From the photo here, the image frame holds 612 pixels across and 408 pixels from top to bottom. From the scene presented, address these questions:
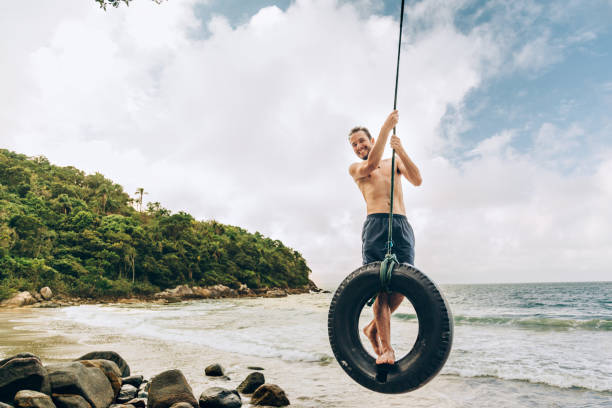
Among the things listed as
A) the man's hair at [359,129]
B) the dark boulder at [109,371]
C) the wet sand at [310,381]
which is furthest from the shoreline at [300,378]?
the man's hair at [359,129]

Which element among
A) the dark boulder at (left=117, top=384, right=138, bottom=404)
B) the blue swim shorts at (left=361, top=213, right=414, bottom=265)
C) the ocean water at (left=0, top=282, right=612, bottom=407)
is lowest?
the ocean water at (left=0, top=282, right=612, bottom=407)

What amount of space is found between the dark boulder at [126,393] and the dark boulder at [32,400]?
96 centimetres

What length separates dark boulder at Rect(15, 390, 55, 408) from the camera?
3.55 meters

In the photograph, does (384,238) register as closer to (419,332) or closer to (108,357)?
(419,332)

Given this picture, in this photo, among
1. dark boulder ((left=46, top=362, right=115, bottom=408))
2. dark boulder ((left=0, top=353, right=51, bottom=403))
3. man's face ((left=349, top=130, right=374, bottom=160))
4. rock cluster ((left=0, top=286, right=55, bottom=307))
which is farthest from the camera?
rock cluster ((left=0, top=286, right=55, bottom=307))

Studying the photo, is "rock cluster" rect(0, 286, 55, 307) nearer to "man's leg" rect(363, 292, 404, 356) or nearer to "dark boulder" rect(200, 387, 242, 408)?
"dark boulder" rect(200, 387, 242, 408)

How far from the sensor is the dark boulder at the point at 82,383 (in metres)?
4.09

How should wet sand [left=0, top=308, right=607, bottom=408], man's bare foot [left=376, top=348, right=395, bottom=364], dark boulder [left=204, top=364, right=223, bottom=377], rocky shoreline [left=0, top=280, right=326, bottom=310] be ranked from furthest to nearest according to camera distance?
1. rocky shoreline [left=0, top=280, right=326, bottom=310]
2. dark boulder [left=204, top=364, right=223, bottom=377]
3. wet sand [left=0, top=308, right=607, bottom=408]
4. man's bare foot [left=376, top=348, right=395, bottom=364]

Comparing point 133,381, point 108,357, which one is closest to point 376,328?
point 133,381

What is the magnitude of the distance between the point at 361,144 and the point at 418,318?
4.61 feet

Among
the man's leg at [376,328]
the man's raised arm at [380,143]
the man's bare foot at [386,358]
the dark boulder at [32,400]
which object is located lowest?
the dark boulder at [32,400]

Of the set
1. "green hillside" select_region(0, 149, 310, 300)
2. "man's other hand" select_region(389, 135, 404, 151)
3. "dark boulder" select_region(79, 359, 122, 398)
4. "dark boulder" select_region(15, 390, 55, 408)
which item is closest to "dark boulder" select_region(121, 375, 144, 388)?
"dark boulder" select_region(79, 359, 122, 398)

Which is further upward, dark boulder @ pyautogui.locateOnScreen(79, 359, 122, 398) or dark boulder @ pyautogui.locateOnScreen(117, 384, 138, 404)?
dark boulder @ pyautogui.locateOnScreen(79, 359, 122, 398)

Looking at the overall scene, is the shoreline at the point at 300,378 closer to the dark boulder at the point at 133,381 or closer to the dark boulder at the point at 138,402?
the dark boulder at the point at 133,381
